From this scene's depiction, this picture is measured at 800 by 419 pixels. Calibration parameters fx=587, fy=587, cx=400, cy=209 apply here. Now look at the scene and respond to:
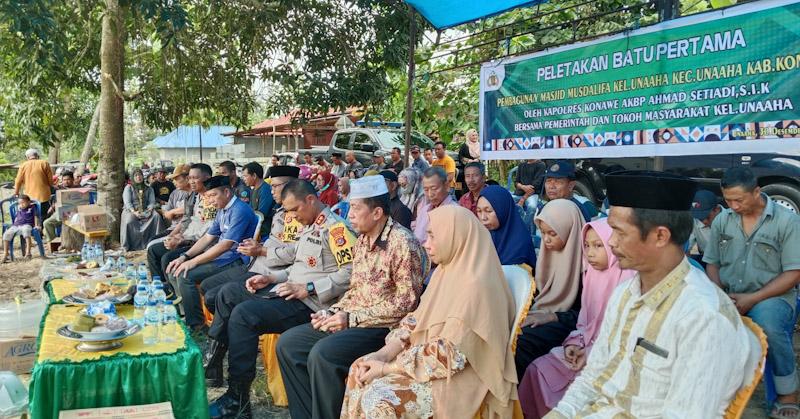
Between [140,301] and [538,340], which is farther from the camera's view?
[140,301]

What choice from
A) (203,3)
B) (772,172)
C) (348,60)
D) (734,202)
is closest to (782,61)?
(734,202)

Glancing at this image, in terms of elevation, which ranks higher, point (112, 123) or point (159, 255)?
point (112, 123)

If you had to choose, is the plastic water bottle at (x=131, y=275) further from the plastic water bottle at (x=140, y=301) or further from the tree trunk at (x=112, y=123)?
the tree trunk at (x=112, y=123)

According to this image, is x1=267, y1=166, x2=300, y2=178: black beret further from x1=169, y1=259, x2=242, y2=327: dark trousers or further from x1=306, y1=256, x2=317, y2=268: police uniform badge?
x1=306, y1=256, x2=317, y2=268: police uniform badge

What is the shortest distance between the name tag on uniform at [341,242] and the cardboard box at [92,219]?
5922 millimetres

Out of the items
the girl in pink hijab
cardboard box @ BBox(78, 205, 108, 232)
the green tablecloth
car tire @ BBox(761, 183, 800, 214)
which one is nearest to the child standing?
cardboard box @ BBox(78, 205, 108, 232)

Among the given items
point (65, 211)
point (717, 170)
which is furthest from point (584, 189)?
point (65, 211)

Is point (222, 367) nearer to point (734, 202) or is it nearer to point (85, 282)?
point (85, 282)

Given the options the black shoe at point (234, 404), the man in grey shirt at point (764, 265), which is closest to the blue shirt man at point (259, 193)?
the black shoe at point (234, 404)

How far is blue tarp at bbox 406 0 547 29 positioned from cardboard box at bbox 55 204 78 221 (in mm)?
6823

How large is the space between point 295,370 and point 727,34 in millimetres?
3411

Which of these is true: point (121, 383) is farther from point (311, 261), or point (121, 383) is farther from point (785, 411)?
point (785, 411)

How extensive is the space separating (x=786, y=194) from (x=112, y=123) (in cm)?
930

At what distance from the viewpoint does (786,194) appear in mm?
6863
